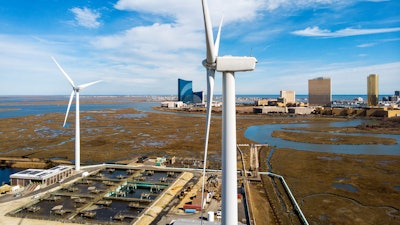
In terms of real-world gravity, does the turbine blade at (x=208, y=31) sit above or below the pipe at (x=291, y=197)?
above


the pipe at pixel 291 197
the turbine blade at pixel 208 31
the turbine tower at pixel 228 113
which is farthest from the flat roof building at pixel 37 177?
the turbine blade at pixel 208 31

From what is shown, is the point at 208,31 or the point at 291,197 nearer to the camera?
the point at 208,31

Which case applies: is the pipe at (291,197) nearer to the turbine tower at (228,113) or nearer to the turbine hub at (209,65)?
the turbine tower at (228,113)

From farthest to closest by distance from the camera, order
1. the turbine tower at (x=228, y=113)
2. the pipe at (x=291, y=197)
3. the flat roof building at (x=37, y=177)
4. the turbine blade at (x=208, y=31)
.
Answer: the flat roof building at (x=37, y=177) → the pipe at (x=291, y=197) → the turbine tower at (x=228, y=113) → the turbine blade at (x=208, y=31)

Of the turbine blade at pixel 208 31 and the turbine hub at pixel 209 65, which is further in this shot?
the turbine hub at pixel 209 65

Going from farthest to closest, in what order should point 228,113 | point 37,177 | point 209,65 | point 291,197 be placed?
point 37,177
point 291,197
point 209,65
point 228,113

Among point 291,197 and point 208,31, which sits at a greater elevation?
point 208,31

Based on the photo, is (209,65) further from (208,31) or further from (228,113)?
(228,113)

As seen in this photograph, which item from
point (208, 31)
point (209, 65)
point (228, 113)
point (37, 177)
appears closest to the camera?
point (208, 31)

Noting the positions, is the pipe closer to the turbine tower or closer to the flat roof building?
the turbine tower

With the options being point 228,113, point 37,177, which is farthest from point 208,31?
point 37,177

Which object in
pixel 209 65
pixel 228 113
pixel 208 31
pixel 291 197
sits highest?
pixel 208 31
